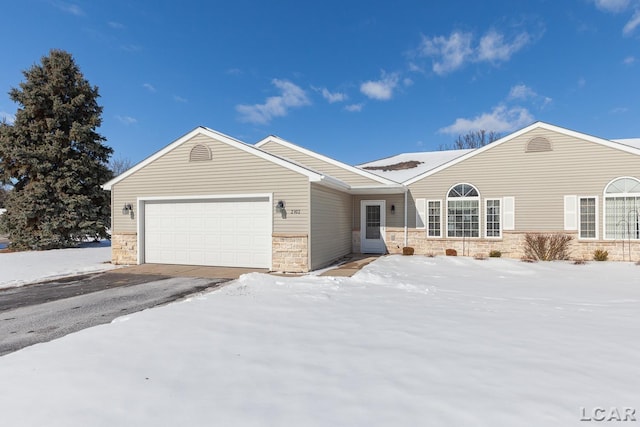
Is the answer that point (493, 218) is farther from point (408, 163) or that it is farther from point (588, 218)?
point (408, 163)

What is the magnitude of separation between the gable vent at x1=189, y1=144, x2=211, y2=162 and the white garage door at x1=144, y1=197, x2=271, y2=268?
4.63 ft

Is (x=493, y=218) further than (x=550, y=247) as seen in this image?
Yes

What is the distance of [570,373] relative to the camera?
316 centimetres

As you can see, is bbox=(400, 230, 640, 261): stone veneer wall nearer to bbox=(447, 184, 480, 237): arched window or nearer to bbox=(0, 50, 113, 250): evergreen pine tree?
bbox=(447, 184, 480, 237): arched window

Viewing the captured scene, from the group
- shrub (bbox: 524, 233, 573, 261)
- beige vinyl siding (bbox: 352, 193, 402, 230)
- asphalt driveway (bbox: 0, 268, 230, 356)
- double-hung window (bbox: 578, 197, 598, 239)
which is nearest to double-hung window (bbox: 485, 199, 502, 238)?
shrub (bbox: 524, 233, 573, 261)

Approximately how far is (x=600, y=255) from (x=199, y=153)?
14284 millimetres

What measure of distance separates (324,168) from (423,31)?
30.8 feet

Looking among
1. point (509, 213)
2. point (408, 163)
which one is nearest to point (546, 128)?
point (509, 213)

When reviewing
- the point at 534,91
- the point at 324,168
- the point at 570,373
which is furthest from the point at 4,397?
the point at 534,91

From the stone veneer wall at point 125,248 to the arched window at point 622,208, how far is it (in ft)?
54.9

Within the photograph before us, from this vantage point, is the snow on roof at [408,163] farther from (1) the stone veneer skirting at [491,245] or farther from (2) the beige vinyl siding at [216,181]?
(2) the beige vinyl siding at [216,181]

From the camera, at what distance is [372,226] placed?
547 inches

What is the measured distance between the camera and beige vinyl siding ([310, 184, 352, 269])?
975 centimetres

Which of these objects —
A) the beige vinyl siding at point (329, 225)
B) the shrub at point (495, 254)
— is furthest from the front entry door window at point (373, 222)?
the shrub at point (495, 254)
